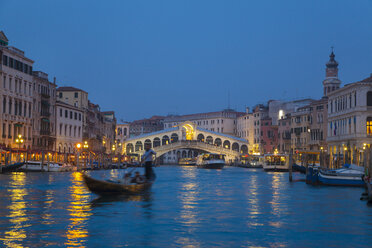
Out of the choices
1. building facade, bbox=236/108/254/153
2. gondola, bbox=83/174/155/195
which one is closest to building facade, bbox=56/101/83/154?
building facade, bbox=236/108/254/153

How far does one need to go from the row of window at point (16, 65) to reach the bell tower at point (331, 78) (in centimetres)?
3656

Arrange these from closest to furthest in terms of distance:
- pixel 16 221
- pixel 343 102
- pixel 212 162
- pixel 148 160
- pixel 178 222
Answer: pixel 16 221 < pixel 178 222 < pixel 148 160 < pixel 343 102 < pixel 212 162

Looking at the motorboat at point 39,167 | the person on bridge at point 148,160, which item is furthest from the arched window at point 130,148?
the person on bridge at point 148,160

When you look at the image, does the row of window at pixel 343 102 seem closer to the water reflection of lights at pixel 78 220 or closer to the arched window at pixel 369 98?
the arched window at pixel 369 98

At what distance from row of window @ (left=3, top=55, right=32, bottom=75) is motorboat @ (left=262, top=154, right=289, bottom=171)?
847 inches

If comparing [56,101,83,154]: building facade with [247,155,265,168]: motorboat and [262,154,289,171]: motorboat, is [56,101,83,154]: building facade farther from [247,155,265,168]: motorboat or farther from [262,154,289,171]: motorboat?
[247,155,265,168]: motorboat

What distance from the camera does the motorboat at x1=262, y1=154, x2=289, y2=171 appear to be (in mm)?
54031

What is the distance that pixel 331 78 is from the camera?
7088 centimetres

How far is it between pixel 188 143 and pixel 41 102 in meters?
27.6

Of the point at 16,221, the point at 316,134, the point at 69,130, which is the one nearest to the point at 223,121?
the point at 316,134

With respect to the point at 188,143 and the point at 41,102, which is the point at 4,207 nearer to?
the point at 41,102

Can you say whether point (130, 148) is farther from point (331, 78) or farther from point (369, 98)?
point (369, 98)

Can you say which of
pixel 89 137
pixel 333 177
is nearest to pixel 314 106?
pixel 89 137

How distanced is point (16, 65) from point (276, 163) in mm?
23479
